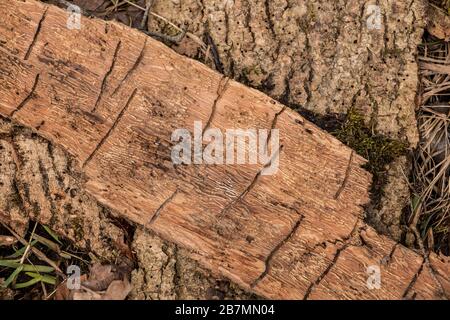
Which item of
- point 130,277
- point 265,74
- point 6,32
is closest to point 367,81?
point 265,74

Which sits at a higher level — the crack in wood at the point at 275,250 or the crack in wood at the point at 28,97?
the crack in wood at the point at 28,97

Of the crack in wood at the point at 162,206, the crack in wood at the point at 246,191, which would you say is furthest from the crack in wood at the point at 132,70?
the crack in wood at the point at 246,191

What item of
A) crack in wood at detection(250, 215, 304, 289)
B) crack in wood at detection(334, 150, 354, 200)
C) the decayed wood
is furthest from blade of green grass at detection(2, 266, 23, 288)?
crack in wood at detection(334, 150, 354, 200)

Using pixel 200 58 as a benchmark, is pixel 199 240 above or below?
below

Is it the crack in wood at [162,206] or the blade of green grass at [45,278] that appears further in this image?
the blade of green grass at [45,278]

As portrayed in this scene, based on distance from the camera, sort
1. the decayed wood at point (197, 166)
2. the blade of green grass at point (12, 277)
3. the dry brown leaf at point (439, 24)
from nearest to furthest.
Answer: the decayed wood at point (197, 166), the blade of green grass at point (12, 277), the dry brown leaf at point (439, 24)

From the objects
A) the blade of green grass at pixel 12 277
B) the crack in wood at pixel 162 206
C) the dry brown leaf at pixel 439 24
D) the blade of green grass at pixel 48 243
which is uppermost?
the dry brown leaf at pixel 439 24

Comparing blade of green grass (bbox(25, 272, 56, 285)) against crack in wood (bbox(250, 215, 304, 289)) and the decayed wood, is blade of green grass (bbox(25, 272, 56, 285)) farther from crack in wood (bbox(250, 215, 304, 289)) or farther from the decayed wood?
crack in wood (bbox(250, 215, 304, 289))

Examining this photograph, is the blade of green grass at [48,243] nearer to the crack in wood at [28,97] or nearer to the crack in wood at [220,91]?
the crack in wood at [28,97]
